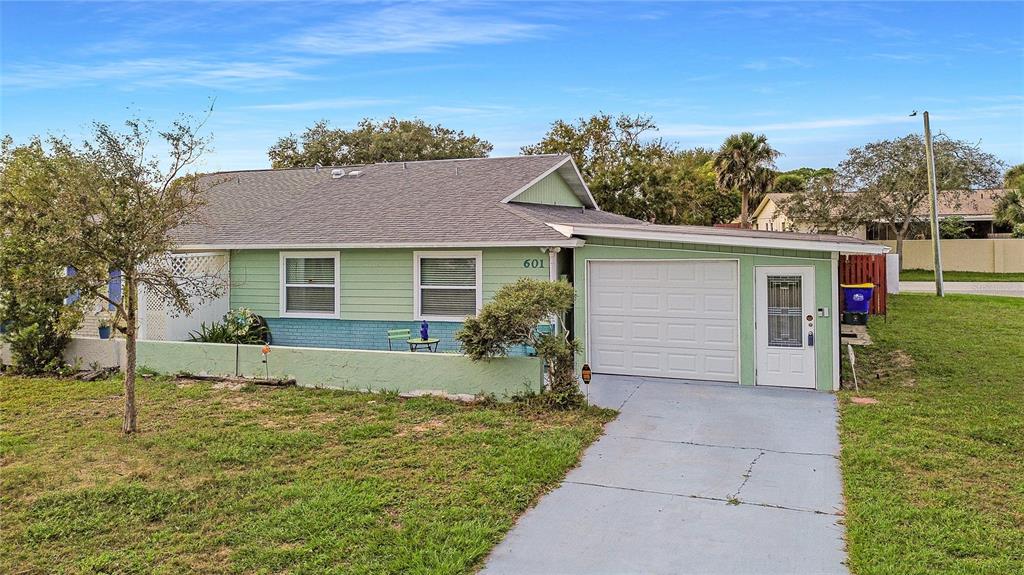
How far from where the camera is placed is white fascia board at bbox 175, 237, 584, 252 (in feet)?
37.7

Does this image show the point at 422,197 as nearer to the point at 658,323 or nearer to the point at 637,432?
the point at 658,323

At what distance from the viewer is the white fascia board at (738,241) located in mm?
9727

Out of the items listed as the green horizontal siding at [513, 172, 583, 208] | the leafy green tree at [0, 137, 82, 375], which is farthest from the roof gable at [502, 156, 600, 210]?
the leafy green tree at [0, 137, 82, 375]

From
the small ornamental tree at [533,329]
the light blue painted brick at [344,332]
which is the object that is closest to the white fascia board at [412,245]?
the light blue painted brick at [344,332]

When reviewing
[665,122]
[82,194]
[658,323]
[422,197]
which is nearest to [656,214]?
[665,122]

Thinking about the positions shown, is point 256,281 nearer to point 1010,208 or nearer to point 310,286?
point 310,286

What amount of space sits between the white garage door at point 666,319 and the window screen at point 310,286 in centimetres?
541

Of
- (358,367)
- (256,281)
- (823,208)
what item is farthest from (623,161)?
(358,367)

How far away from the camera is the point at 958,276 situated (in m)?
31.2

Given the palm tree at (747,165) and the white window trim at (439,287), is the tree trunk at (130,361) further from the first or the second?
the palm tree at (747,165)

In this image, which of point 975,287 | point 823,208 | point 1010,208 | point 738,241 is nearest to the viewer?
point 738,241

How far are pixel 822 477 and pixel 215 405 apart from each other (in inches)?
314

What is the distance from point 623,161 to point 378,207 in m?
19.1

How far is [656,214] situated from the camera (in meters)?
31.1
